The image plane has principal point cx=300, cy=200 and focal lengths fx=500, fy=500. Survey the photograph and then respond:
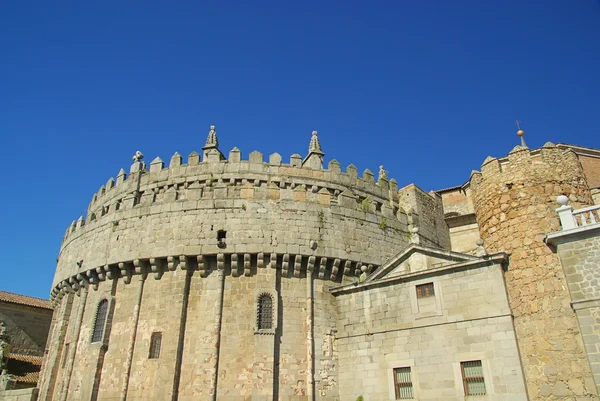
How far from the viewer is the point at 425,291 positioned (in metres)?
17.8

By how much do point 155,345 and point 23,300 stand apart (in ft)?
63.9

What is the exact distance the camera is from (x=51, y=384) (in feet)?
72.9

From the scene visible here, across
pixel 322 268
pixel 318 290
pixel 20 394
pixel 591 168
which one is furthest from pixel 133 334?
pixel 591 168

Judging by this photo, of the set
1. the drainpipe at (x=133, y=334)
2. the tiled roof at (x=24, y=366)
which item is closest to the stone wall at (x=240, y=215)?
the drainpipe at (x=133, y=334)

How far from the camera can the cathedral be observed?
592 inches

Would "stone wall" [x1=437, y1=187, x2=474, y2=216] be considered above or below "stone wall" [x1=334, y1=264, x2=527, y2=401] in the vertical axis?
above

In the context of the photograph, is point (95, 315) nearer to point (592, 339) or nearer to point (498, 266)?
point (498, 266)

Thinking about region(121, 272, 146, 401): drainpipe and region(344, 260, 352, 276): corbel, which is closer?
region(121, 272, 146, 401): drainpipe

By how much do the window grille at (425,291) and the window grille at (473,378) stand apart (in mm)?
2604

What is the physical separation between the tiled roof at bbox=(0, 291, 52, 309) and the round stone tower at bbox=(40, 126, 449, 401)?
10.5 m

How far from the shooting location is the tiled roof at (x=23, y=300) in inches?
1289

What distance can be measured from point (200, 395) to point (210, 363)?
1.13 meters

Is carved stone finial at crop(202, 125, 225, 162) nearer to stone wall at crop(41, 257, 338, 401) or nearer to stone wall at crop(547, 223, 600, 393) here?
stone wall at crop(41, 257, 338, 401)

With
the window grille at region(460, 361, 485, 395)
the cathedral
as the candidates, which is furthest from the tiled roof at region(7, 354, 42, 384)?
the window grille at region(460, 361, 485, 395)
